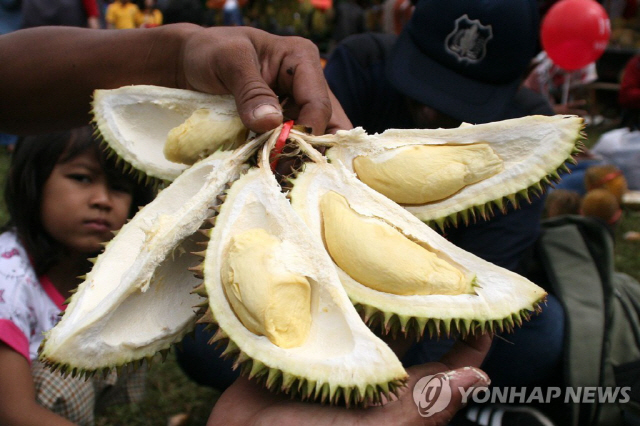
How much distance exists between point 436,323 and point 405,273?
3.8 inches

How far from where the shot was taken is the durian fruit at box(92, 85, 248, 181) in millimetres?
1119

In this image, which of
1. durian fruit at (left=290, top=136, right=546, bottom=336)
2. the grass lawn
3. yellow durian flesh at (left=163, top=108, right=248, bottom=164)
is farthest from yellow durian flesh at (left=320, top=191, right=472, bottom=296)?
the grass lawn

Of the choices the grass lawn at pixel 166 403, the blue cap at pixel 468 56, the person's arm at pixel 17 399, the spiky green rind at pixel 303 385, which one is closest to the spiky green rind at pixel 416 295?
the spiky green rind at pixel 303 385

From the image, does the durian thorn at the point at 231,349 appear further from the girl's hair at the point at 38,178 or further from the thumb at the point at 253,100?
the girl's hair at the point at 38,178

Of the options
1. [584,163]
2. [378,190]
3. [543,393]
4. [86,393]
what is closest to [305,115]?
[378,190]

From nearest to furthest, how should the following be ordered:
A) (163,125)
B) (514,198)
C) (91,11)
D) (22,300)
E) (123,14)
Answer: (514,198) → (163,125) → (22,300) → (91,11) → (123,14)

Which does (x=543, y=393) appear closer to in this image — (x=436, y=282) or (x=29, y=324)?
(x=436, y=282)

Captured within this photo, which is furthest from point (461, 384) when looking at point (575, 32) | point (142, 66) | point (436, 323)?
point (575, 32)

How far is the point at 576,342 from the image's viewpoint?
176cm

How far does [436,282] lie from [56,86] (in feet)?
3.59

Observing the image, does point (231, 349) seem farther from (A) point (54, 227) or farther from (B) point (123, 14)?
(B) point (123, 14)

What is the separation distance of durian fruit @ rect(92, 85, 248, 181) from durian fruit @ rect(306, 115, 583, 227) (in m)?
0.22

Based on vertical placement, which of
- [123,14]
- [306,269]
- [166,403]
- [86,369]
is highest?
[306,269]

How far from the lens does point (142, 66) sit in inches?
51.3
